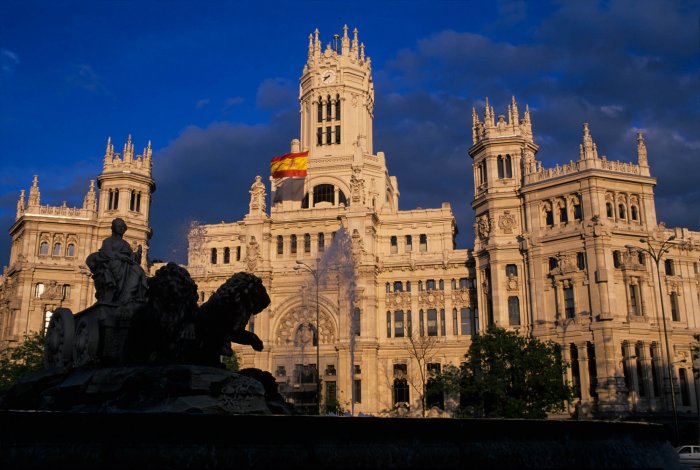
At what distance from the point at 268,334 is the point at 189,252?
1687 cm

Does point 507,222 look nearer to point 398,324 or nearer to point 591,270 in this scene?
point 591,270

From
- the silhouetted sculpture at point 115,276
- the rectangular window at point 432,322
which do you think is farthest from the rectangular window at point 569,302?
the silhouetted sculpture at point 115,276

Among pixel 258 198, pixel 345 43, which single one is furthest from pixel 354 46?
pixel 258 198

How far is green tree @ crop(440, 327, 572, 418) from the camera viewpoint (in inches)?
1887

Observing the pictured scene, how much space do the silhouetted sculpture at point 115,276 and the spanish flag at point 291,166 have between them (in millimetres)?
58228

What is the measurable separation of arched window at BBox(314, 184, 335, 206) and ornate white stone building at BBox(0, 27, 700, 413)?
183 mm

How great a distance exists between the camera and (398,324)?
72.1 m

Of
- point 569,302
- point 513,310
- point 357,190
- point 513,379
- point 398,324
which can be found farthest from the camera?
point 357,190

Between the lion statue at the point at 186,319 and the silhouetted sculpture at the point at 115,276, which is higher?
the silhouetted sculpture at the point at 115,276

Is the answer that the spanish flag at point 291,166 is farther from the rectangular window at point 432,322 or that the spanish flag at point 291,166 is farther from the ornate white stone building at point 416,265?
the rectangular window at point 432,322

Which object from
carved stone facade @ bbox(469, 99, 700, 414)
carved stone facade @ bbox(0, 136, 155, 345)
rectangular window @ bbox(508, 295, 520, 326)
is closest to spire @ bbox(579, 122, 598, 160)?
carved stone facade @ bbox(469, 99, 700, 414)

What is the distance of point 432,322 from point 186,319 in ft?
184

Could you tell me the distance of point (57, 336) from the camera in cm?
1862

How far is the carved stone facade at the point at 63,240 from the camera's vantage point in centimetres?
7200
